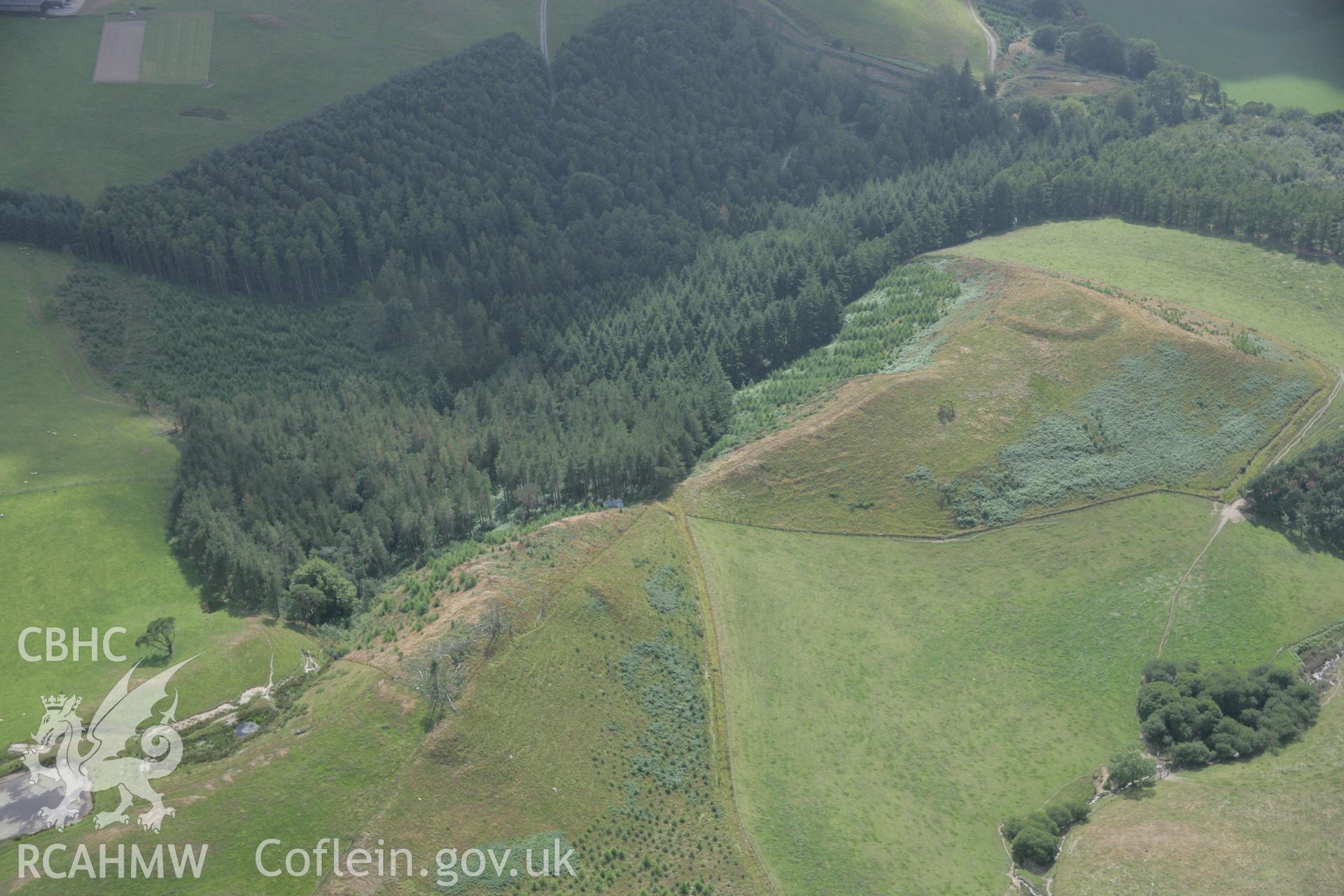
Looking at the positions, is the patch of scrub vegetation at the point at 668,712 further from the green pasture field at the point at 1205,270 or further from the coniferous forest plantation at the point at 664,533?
the green pasture field at the point at 1205,270

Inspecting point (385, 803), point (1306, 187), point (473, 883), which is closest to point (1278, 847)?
point (473, 883)

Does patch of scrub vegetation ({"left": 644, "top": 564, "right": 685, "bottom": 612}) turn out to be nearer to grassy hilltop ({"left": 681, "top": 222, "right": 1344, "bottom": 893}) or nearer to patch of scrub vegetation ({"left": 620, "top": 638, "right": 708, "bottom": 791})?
grassy hilltop ({"left": 681, "top": 222, "right": 1344, "bottom": 893})

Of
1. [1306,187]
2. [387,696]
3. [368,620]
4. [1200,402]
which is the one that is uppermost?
[1306,187]

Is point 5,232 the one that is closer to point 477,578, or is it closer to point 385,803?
point 477,578

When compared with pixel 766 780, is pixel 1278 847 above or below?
above

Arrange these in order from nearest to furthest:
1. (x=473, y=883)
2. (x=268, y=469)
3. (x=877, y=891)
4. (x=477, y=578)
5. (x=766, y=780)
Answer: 1. (x=473, y=883)
2. (x=877, y=891)
3. (x=766, y=780)
4. (x=477, y=578)
5. (x=268, y=469)

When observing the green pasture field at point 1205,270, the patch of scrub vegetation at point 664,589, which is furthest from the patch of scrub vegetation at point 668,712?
the green pasture field at point 1205,270

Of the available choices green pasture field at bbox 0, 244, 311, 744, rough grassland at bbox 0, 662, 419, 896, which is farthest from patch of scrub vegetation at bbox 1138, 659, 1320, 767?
green pasture field at bbox 0, 244, 311, 744
